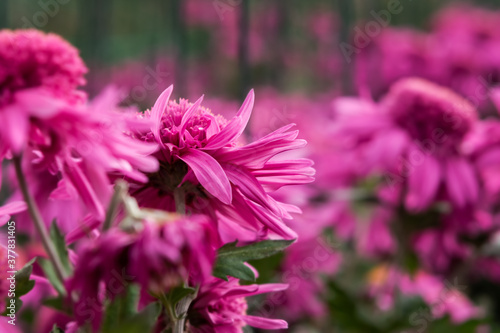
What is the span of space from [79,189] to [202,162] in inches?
2.8

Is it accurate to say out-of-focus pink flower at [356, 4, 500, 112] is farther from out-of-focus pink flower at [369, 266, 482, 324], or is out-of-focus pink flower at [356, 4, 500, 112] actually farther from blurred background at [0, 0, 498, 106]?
out-of-focus pink flower at [369, 266, 482, 324]

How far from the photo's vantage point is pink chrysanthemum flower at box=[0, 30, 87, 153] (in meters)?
0.37

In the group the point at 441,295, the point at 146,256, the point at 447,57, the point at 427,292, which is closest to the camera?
the point at 146,256

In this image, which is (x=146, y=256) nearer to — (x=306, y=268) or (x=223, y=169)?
(x=223, y=169)

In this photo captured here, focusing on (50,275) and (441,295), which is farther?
(441,295)

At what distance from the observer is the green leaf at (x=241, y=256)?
360mm

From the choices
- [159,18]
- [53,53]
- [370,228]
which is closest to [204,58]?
[159,18]

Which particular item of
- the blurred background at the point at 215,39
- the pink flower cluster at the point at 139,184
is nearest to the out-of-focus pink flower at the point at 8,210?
the pink flower cluster at the point at 139,184

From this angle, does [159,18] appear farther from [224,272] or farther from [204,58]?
[224,272]

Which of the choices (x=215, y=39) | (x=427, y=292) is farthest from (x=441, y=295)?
(x=215, y=39)

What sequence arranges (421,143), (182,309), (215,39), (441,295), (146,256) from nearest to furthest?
(146,256)
(182,309)
(421,143)
(441,295)
(215,39)

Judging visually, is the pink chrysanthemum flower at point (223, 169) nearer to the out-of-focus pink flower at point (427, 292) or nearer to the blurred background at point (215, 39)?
the out-of-focus pink flower at point (427, 292)

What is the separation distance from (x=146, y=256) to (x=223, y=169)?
0.13 meters

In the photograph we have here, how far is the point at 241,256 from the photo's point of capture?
14.6 inches
